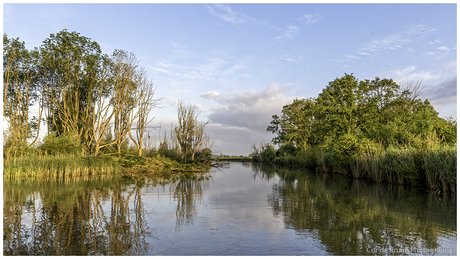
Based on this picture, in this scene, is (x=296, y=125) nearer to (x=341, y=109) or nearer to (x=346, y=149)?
(x=341, y=109)

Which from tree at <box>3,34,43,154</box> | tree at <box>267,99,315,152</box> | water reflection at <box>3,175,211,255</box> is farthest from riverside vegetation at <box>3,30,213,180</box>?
tree at <box>267,99,315,152</box>

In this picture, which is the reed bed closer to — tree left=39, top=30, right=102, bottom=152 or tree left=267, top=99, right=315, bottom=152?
tree left=39, top=30, right=102, bottom=152

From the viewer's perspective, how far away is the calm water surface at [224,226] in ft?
17.5

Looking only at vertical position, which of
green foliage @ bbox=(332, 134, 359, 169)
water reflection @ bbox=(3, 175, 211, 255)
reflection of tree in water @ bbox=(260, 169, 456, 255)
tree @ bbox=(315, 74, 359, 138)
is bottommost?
reflection of tree in water @ bbox=(260, 169, 456, 255)

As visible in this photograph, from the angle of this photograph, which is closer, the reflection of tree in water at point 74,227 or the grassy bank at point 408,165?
the reflection of tree in water at point 74,227

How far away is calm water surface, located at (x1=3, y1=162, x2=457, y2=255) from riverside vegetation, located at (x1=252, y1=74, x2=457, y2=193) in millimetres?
4217

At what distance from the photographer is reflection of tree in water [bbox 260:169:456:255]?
5734 millimetres

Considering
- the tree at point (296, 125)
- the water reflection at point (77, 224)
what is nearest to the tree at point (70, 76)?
the water reflection at point (77, 224)

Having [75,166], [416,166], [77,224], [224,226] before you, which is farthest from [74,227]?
[416,166]

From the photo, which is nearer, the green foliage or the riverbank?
the riverbank

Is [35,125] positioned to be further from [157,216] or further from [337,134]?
[337,134]

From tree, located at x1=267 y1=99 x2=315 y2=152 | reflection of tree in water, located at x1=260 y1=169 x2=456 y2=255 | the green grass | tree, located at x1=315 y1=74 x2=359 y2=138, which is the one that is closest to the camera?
reflection of tree in water, located at x1=260 y1=169 x2=456 y2=255

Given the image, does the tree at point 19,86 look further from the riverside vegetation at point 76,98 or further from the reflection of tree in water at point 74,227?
the reflection of tree in water at point 74,227

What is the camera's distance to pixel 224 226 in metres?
7.03
